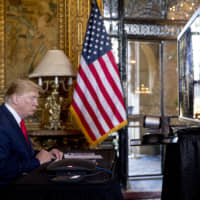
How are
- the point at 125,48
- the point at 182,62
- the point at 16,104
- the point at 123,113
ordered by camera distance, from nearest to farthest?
1. the point at 16,104
2. the point at 123,113
3. the point at 182,62
4. the point at 125,48

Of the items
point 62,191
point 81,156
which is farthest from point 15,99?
point 62,191

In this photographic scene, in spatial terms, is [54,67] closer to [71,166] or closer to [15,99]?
[15,99]

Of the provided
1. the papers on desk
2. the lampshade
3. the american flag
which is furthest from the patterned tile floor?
the papers on desk

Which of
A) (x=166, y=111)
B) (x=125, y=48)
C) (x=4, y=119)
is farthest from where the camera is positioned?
(x=166, y=111)

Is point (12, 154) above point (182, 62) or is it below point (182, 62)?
below

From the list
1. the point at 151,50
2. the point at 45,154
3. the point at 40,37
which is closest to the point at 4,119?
the point at 45,154

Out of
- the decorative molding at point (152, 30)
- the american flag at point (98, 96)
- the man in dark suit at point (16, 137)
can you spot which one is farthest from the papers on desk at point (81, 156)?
the decorative molding at point (152, 30)

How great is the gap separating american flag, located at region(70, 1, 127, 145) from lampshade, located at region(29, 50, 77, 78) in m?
0.20

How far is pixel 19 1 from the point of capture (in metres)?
4.39

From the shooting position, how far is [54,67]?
3.79 meters

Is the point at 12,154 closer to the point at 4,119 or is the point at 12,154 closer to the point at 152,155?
the point at 4,119

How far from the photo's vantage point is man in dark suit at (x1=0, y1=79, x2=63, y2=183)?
1.64 meters

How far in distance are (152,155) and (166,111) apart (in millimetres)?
822

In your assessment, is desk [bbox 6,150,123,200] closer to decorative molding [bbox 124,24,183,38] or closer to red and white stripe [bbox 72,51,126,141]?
red and white stripe [bbox 72,51,126,141]
